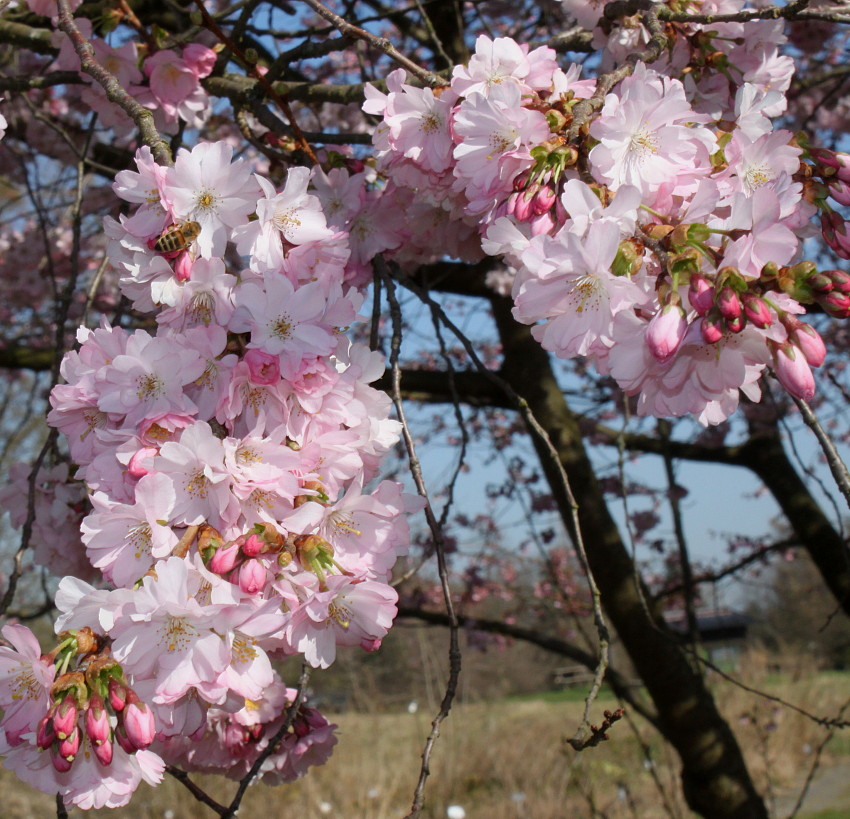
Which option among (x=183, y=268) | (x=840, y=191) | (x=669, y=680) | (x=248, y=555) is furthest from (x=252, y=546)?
(x=669, y=680)

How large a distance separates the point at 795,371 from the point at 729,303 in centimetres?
13

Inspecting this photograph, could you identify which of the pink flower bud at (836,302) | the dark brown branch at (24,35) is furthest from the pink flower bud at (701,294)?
the dark brown branch at (24,35)

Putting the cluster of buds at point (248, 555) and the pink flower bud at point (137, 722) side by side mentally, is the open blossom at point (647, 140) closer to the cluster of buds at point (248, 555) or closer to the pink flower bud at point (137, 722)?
the cluster of buds at point (248, 555)

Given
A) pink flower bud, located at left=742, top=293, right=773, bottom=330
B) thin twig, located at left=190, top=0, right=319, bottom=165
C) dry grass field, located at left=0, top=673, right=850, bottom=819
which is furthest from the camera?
dry grass field, located at left=0, top=673, right=850, bottom=819

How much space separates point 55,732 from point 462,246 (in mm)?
1022

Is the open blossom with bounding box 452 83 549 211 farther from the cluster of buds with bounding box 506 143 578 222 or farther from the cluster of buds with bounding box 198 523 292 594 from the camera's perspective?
the cluster of buds with bounding box 198 523 292 594

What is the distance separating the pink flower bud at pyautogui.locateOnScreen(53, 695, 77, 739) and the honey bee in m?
0.54

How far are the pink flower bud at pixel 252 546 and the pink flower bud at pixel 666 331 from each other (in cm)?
46

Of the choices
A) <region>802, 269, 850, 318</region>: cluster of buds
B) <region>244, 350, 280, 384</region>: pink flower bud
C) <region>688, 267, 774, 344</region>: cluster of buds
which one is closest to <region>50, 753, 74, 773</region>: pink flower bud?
<region>244, 350, 280, 384</region>: pink flower bud

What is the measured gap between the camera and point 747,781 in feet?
9.40

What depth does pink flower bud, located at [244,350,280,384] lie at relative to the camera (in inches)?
36.4

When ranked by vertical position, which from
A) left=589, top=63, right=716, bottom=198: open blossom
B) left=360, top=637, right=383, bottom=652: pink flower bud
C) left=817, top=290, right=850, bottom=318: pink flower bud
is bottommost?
left=360, top=637, right=383, bottom=652: pink flower bud

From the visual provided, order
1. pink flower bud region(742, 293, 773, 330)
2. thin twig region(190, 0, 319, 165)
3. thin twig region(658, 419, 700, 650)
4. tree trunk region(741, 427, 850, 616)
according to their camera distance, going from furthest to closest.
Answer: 1. tree trunk region(741, 427, 850, 616)
2. thin twig region(658, 419, 700, 650)
3. thin twig region(190, 0, 319, 165)
4. pink flower bud region(742, 293, 773, 330)

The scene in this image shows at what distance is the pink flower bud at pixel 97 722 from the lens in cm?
87
